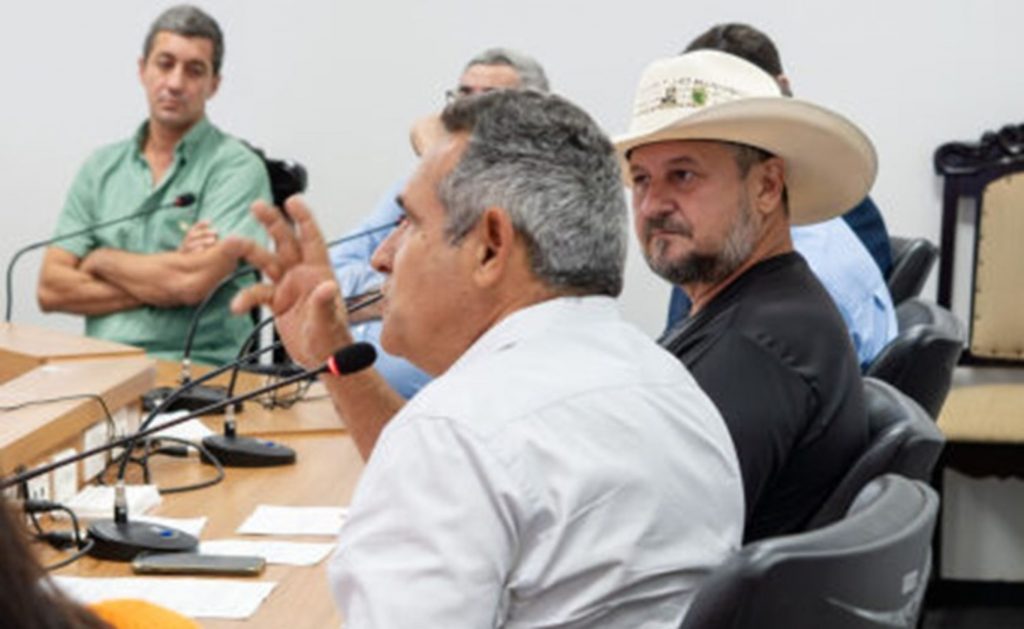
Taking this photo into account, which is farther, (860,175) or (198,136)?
(198,136)

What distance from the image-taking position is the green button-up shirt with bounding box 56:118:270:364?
168 inches

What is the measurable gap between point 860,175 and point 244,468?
3.64ft

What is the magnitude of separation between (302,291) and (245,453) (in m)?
0.71

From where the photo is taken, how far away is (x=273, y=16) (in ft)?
16.4

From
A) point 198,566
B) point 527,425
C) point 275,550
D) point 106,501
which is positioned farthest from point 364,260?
point 527,425

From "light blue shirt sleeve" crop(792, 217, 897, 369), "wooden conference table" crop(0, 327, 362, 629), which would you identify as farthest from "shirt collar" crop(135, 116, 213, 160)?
"light blue shirt sleeve" crop(792, 217, 897, 369)

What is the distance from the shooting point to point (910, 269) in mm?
3742

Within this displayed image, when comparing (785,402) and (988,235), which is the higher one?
(785,402)

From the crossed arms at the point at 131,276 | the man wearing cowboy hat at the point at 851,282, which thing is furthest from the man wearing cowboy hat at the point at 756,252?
the crossed arms at the point at 131,276

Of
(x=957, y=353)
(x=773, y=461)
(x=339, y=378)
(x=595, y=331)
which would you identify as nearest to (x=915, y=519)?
(x=595, y=331)

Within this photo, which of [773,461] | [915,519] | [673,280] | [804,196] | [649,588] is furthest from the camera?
[804,196]

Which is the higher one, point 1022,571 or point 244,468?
point 244,468

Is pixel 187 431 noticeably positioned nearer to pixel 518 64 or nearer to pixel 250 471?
pixel 250 471

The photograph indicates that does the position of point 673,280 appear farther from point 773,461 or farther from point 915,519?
point 915,519
